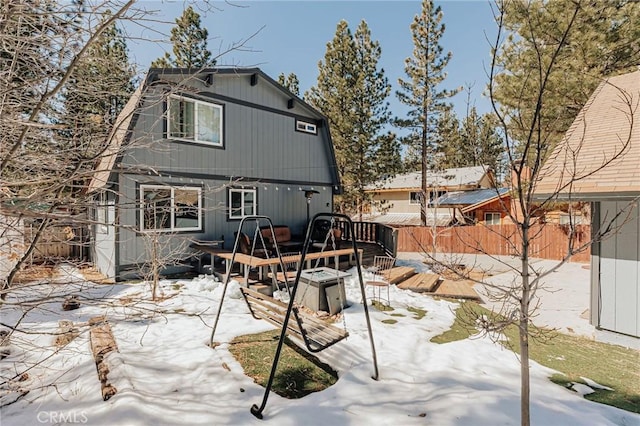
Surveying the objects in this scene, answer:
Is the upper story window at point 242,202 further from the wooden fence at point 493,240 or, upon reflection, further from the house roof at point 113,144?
the wooden fence at point 493,240

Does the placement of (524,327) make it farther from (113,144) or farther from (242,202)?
(242,202)

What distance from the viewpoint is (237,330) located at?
461cm

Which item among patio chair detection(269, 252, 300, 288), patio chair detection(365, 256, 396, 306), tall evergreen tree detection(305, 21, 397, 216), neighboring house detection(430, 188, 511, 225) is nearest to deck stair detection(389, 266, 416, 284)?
patio chair detection(365, 256, 396, 306)

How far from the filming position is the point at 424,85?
18.9 m

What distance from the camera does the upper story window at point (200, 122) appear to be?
8860 millimetres

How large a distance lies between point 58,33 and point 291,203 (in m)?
9.38

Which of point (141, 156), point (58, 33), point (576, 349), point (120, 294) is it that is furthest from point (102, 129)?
point (576, 349)

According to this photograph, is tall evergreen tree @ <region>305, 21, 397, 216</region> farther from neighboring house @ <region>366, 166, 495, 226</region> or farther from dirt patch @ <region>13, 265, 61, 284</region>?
dirt patch @ <region>13, 265, 61, 284</region>

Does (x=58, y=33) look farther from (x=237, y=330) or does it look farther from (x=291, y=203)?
(x=291, y=203)

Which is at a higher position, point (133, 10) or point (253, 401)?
point (133, 10)

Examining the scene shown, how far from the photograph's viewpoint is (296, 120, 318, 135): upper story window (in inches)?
465

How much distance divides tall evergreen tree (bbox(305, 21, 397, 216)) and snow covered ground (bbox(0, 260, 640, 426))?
15449mm

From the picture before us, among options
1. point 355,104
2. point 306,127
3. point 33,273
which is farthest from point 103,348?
point 355,104

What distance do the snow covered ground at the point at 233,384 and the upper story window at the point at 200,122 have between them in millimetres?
5875
